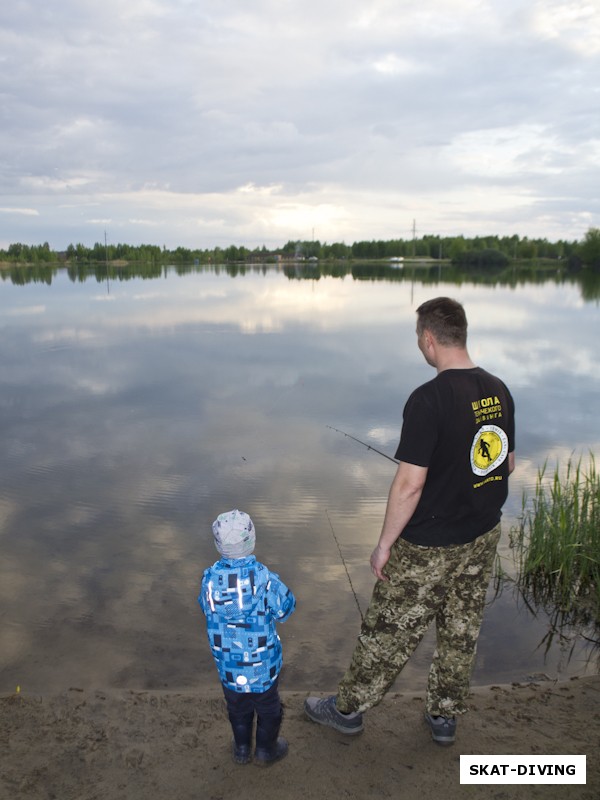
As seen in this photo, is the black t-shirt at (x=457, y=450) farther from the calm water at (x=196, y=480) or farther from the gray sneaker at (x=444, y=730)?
the calm water at (x=196, y=480)

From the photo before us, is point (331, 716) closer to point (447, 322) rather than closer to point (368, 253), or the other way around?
point (447, 322)

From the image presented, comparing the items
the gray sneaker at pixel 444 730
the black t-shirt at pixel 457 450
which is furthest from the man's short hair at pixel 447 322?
the gray sneaker at pixel 444 730

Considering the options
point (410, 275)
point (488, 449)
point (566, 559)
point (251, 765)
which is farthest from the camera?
point (410, 275)

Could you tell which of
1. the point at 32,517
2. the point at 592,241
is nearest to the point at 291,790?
the point at 32,517

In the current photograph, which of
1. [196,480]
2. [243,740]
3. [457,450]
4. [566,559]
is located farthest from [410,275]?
[243,740]

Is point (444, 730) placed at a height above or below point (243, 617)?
below

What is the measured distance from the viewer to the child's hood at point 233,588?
108 inches

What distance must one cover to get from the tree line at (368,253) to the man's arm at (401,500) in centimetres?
10344

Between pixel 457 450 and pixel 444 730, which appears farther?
pixel 444 730

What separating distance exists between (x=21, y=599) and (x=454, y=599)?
371 cm

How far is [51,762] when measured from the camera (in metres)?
3.08

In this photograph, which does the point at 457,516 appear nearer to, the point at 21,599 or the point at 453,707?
the point at 453,707

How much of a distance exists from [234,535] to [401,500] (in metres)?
0.75

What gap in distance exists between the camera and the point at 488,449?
2.93m
